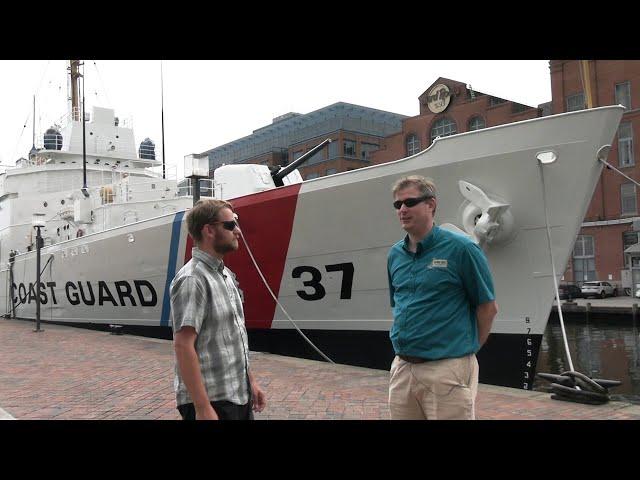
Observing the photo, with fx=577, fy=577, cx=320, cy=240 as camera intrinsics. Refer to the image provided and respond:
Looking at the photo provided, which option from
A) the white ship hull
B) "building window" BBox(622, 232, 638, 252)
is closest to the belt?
the white ship hull

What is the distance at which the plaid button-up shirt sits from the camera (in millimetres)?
→ 2020

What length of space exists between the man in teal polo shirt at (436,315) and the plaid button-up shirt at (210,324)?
68cm

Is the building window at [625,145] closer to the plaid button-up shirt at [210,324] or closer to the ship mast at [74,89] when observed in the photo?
the ship mast at [74,89]

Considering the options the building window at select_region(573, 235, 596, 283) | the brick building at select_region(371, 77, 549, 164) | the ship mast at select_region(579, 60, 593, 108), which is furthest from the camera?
the brick building at select_region(371, 77, 549, 164)

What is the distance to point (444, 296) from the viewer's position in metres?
2.26

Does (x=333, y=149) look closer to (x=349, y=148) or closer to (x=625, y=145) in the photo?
(x=349, y=148)

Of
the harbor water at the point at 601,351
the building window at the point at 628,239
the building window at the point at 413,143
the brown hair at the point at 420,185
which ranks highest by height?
the building window at the point at 413,143

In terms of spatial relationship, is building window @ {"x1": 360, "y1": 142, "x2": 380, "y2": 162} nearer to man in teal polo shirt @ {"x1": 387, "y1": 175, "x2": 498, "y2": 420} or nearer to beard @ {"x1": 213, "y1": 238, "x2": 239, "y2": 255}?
man in teal polo shirt @ {"x1": 387, "y1": 175, "x2": 498, "y2": 420}

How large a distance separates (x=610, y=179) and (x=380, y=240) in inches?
984

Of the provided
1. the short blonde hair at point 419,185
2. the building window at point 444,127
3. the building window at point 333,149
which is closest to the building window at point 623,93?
the building window at point 444,127

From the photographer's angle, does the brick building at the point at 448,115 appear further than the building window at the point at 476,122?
No

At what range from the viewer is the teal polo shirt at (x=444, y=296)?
225 centimetres

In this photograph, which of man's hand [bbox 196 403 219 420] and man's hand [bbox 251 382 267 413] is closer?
man's hand [bbox 196 403 219 420]

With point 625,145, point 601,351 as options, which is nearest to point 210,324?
point 601,351
